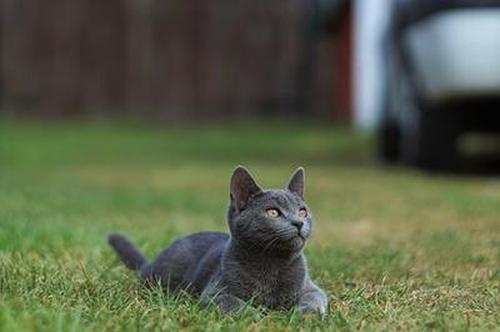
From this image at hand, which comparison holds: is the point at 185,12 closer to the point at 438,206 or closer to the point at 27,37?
the point at 27,37

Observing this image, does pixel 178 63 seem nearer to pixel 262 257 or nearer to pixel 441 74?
pixel 441 74

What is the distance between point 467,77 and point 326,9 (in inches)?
496

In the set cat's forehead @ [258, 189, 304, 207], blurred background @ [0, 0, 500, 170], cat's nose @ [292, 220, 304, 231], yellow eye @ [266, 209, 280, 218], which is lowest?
blurred background @ [0, 0, 500, 170]

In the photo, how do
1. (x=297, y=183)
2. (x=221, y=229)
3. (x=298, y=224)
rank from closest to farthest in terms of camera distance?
1. (x=298, y=224)
2. (x=297, y=183)
3. (x=221, y=229)

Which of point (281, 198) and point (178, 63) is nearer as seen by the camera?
point (281, 198)

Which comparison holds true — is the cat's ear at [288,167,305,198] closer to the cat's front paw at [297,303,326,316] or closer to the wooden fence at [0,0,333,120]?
the cat's front paw at [297,303,326,316]

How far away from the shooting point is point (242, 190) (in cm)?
400

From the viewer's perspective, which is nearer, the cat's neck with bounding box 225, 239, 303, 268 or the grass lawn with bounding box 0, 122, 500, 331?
the grass lawn with bounding box 0, 122, 500, 331

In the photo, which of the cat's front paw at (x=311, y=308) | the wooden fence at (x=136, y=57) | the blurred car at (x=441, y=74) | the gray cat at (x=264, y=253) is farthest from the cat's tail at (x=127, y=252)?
the wooden fence at (x=136, y=57)

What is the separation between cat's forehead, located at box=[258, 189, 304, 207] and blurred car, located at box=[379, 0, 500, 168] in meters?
5.79

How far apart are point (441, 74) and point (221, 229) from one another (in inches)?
152

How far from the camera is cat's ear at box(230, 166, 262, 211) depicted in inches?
157

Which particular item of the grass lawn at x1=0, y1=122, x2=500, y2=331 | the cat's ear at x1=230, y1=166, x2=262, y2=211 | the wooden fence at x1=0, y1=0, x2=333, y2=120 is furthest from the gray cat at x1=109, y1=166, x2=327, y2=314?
the wooden fence at x1=0, y1=0, x2=333, y2=120

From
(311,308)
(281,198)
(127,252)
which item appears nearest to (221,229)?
A: (127,252)
